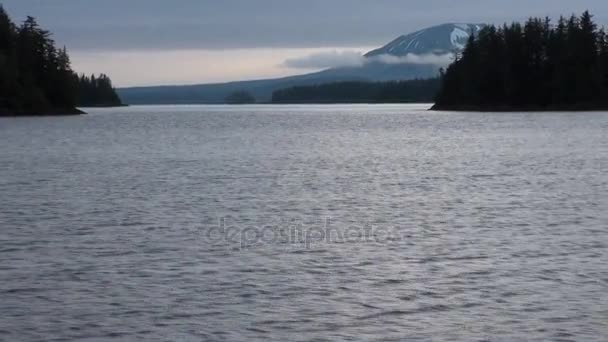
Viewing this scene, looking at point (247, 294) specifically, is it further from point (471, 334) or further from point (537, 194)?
point (537, 194)

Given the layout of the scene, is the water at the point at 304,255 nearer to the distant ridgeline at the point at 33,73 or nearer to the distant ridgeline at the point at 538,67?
the distant ridgeline at the point at 33,73

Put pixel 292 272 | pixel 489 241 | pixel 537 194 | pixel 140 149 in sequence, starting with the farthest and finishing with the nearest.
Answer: pixel 140 149 → pixel 537 194 → pixel 489 241 → pixel 292 272

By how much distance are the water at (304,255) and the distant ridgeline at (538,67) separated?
101572mm

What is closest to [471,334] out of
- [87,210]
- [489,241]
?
[489,241]

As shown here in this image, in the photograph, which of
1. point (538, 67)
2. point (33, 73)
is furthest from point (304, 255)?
point (538, 67)

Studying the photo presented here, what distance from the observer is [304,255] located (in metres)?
20.0

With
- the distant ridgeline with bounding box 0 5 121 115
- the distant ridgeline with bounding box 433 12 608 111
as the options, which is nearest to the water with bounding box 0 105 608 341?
the distant ridgeline with bounding box 0 5 121 115

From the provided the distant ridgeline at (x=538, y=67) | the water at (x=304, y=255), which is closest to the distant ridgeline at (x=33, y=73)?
the distant ridgeline at (x=538, y=67)

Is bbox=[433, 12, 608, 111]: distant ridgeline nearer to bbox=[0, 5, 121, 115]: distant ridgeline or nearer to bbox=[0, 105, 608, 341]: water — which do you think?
bbox=[0, 5, 121, 115]: distant ridgeline

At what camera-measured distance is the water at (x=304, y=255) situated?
576 inches

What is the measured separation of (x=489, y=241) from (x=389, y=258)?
10.2 ft

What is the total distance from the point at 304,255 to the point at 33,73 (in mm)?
123285

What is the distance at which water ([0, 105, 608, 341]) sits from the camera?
14625 millimetres

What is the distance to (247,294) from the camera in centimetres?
1645
